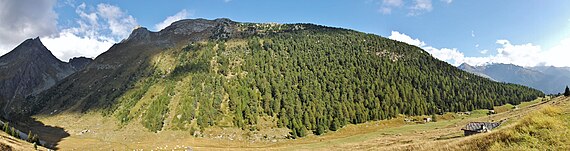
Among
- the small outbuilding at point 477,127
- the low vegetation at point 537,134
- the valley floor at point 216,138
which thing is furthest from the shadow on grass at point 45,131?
the low vegetation at point 537,134

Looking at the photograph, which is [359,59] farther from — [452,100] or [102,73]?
[102,73]

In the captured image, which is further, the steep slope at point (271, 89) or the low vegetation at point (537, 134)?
the steep slope at point (271, 89)

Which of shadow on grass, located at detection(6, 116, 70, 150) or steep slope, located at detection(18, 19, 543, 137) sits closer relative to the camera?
shadow on grass, located at detection(6, 116, 70, 150)

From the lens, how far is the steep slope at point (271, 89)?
5064 inches

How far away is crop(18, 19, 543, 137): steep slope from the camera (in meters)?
129

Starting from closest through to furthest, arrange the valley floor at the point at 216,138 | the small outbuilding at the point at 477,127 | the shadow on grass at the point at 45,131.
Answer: the small outbuilding at the point at 477,127 → the valley floor at the point at 216,138 → the shadow on grass at the point at 45,131

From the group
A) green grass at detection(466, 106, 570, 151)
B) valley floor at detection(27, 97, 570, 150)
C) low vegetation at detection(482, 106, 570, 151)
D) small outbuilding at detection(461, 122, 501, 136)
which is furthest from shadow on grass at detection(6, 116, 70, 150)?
low vegetation at detection(482, 106, 570, 151)

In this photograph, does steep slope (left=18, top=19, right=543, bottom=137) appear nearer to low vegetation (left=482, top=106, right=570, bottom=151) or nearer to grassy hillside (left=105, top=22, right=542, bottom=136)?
grassy hillside (left=105, top=22, right=542, bottom=136)

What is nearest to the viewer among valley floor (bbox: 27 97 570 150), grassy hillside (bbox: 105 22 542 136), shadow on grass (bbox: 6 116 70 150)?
valley floor (bbox: 27 97 570 150)

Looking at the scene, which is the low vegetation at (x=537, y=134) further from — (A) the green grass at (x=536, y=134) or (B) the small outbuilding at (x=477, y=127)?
(B) the small outbuilding at (x=477, y=127)

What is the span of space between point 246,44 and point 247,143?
310 feet

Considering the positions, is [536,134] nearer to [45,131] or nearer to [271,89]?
[271,89]

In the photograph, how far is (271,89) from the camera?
150 metres

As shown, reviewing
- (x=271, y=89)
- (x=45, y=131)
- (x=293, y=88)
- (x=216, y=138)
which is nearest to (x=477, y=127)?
(x=216, y=138)
